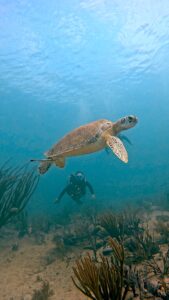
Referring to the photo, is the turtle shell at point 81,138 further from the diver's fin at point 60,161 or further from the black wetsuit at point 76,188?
the black wetsuit at point 76,188

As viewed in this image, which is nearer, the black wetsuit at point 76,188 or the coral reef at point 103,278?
the coral reef at point 103,278

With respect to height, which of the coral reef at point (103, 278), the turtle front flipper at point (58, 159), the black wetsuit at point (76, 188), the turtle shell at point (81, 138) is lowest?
the coral reef at point (103, 278)

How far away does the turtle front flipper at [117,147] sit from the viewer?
4366mm

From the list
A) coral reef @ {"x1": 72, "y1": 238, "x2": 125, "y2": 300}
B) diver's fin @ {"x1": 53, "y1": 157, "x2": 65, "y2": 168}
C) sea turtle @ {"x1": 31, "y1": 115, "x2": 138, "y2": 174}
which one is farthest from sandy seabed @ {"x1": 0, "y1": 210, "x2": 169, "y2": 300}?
sea turtle @ {"x1": 31, "y1": 115, "x2": 138, "y2": 174}

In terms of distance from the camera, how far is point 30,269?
23.6 feet

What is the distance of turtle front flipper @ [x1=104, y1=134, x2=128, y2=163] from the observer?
4.37 m

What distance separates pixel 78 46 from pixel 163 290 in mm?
28327

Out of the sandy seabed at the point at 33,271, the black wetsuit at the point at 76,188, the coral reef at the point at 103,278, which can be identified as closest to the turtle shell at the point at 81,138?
the coral reef at the point at 103,278

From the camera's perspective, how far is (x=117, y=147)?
4723 millimetres

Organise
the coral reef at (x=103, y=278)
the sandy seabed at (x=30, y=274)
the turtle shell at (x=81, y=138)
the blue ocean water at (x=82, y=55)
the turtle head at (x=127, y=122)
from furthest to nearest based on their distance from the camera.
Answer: the blue ocean water at (x=82, y=55) → the sandy seabed at (x=30, y=274) → the turtle shell at (x=81, y=138) → the turtle head at (x=127, y=122) → the coral reef at (x=103, y=278)

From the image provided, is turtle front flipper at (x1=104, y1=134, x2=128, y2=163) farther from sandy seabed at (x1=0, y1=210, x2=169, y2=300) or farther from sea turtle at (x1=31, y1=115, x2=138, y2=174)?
sandy seabed at (x1=0, y1=210, x2=169, y2=300)

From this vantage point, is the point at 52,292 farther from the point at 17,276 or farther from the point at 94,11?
the point at 94,11

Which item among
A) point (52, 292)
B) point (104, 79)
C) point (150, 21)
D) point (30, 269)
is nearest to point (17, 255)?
point (30, 269)

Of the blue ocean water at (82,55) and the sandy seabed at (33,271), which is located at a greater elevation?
the blue ocean water at (82,55)
